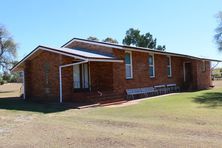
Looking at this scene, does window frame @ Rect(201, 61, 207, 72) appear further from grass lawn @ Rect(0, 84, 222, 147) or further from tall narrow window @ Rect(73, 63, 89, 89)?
grass lawn @ Rect(0, 84, 222, 147)

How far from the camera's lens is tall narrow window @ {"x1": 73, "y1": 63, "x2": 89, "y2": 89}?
2098 cm

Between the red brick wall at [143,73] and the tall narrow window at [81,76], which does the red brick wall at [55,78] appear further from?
the red brick wall at [143,73]

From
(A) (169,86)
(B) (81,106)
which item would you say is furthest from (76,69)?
(A) (169,86)

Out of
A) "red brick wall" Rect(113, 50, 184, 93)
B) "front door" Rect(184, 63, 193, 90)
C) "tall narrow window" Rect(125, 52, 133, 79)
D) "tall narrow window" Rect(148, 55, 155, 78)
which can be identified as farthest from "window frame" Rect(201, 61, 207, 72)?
"tall narrow window" Rect(125, 52, 133, 79)

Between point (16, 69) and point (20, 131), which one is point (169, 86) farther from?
point (20, 131)

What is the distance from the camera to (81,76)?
21.4m

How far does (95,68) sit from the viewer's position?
21641 mm

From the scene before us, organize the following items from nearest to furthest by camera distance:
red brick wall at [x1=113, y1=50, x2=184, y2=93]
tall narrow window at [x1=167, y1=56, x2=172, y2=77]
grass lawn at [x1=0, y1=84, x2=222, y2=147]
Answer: grass lawn at [x1=0, y1=84, x2=222, y2=147], red brick wall at [x1=113, y1=50, x2=184, y2=93], tall narrow window at [x1=167, y1=56, x2=172, y2=77]

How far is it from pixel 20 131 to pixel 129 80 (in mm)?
12545

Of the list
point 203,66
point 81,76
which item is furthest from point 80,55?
point 203,66

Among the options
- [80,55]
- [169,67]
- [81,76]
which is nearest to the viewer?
[80,55]

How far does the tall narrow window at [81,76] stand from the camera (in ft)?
68.8

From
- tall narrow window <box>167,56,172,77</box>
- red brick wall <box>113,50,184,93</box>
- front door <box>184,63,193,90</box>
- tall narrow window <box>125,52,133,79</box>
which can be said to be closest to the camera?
red brick wall <box>113,50,184,93</box>

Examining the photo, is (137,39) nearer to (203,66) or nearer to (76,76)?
(203,66)
